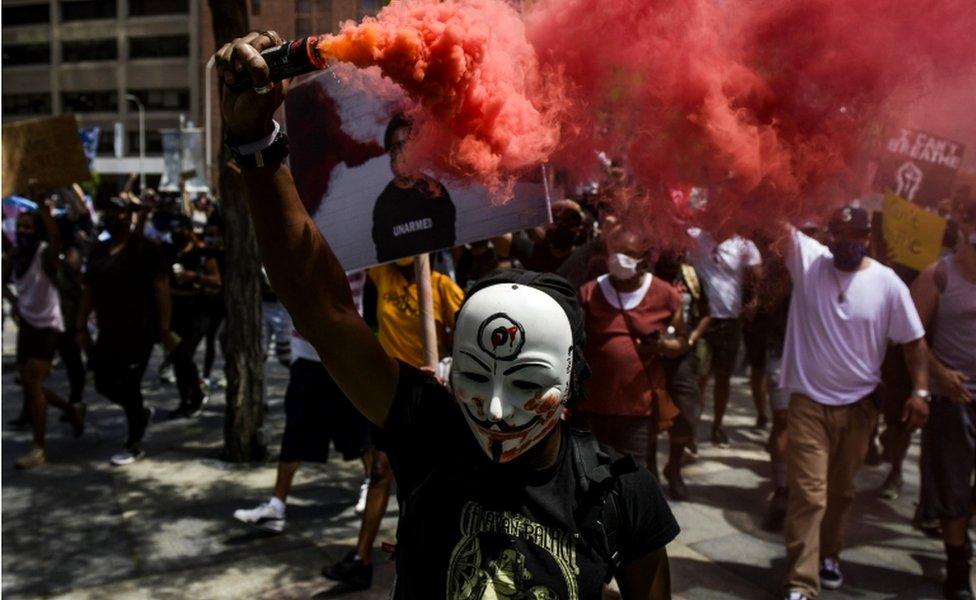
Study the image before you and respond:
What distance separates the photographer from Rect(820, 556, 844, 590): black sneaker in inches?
165

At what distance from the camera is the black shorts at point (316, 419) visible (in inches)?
185

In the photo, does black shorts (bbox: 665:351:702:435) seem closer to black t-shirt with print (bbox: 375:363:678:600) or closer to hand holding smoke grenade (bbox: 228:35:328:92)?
black t-shirt with print (bbox: 375:363:678:600)

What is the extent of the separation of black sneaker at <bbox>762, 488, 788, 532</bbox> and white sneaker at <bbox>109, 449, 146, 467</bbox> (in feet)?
15.2

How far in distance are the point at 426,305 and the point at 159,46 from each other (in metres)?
54.3

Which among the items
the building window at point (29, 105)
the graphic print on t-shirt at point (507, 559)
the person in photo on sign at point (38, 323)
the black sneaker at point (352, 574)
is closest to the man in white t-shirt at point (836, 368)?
the black sneaker at point (352, 574)

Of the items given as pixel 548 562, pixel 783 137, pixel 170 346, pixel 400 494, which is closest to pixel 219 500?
pixel 170 346

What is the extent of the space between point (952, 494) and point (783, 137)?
335 centimetres

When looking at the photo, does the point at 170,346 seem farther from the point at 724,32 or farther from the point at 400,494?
the point at 724,32

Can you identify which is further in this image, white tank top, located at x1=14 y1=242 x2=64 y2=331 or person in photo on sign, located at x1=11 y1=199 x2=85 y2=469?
white tank top, located at x1=14 y1=242 x2=64 y2=331

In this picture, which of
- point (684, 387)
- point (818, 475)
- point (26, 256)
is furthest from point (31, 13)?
point (818, 475)

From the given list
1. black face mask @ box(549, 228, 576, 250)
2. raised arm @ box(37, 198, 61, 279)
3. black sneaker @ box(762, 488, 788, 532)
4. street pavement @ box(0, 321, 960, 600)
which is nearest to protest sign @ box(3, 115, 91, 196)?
raised arm @ box(37, 198, 61, 279)

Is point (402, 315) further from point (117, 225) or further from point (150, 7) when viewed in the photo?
point (150, 7)

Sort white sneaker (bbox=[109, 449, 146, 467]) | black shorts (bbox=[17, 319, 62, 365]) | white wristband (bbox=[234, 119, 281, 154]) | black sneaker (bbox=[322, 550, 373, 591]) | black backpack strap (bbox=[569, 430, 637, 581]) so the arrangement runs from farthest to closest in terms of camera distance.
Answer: black shorts (bbox=[17, 319, 62, 365])
white sneaker (bbox=[109, 449, 146, 467])
black sneaker (bbox=[322, 550, 373, 591])
black backpack strap (bbox=[569, 430, 637, 581])
white wristband (bbox=[234, 119, 281, 154])

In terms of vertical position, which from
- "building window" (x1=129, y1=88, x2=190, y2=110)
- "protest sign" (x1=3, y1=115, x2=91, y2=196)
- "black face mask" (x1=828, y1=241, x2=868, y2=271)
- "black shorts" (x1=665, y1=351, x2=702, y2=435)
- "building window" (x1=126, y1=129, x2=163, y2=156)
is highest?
"building window" (x1=129, y1=88, x2=190, y2=110)
